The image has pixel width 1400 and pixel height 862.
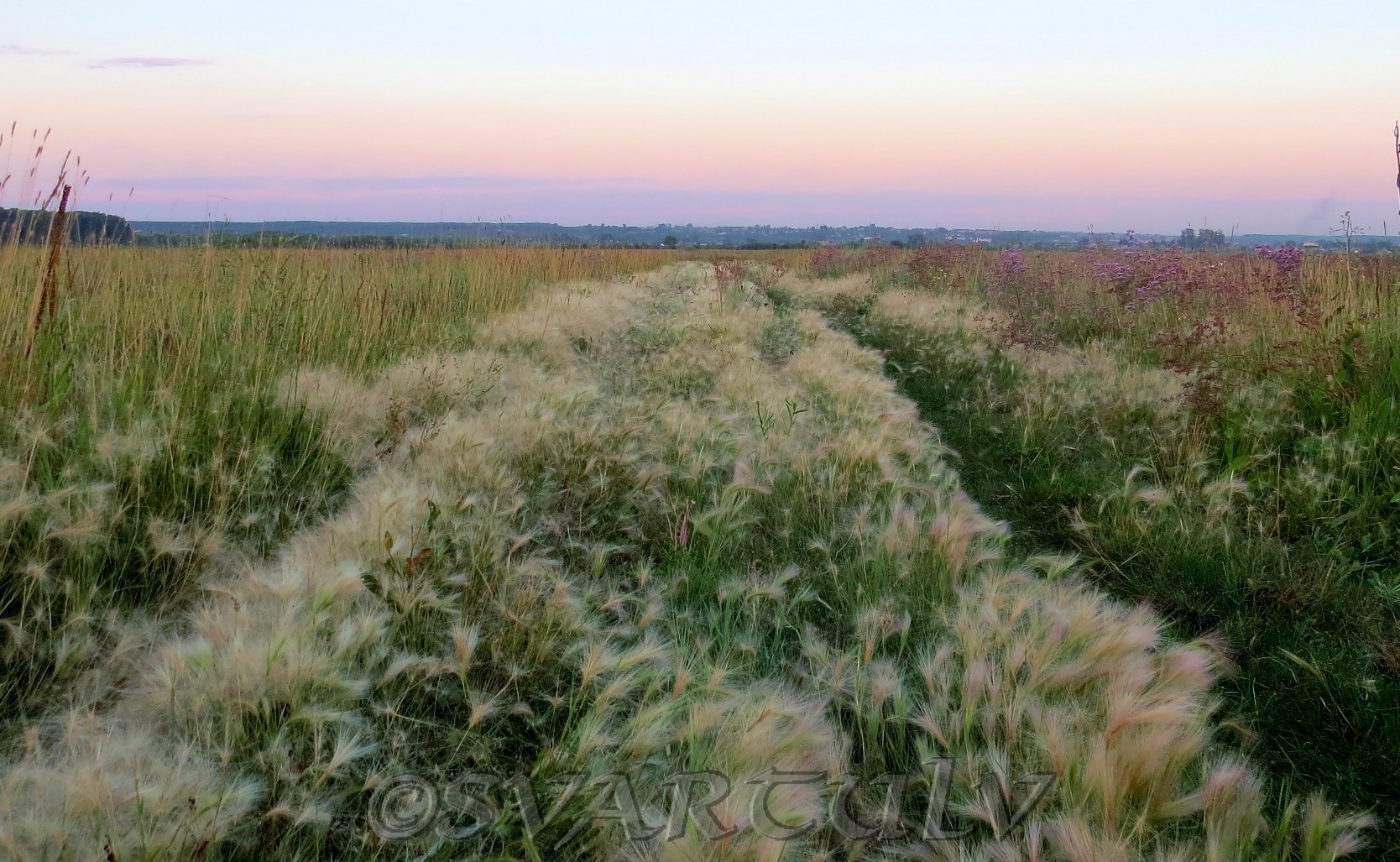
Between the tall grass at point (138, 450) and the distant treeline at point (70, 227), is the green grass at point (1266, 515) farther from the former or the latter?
the distant treeline at point (70, 227)

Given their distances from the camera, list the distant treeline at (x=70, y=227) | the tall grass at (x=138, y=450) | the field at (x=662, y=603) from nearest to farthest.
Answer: the field at (x=662, y=603)
the tall grass at (x=138, y=450)
the distant treeline at (x=70, y=227)

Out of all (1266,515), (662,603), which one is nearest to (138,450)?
(662,603)

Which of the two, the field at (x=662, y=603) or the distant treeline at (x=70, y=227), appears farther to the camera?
the distant treeline at (x=70, y=227)

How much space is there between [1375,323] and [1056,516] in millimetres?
2976

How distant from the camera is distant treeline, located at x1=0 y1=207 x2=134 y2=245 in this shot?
366 centimetres

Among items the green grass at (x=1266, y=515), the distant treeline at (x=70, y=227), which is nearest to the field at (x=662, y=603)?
the green grass at (x=1266, y=515)

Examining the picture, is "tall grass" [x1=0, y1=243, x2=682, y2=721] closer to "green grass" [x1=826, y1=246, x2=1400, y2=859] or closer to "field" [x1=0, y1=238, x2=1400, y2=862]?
"field" [x1=0, y1=238, x2=1400, y2=862]

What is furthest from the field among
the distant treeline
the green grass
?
the distant treeline

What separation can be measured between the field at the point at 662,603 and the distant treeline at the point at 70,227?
0.50 ft

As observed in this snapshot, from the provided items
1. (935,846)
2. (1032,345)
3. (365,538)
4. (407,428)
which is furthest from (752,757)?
(1032,345)

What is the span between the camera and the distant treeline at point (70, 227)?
366 centimetres

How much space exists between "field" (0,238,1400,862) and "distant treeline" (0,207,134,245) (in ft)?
0.50

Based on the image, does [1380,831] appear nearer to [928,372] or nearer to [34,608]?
[34,608]

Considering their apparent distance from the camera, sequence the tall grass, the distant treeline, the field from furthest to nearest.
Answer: the distant treeline
the tall grass
the field
